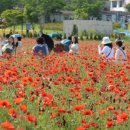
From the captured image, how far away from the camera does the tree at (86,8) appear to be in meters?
83.1

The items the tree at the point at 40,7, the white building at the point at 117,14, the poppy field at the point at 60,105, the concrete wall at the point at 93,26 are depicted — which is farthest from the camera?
the white building at the point at 117,14

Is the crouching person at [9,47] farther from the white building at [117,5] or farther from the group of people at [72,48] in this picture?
the white building at [117,5]

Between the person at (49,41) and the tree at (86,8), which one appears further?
the tree at (86,8)

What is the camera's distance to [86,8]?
85688 millimetres

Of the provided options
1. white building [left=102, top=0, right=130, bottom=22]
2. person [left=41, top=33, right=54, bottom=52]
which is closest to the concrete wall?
person [left=41, top=33, right=54, bottom=52]

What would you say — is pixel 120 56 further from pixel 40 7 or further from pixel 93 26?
pixel 40 7

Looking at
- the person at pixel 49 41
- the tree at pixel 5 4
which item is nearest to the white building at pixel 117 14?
the tree at pixel 5 4

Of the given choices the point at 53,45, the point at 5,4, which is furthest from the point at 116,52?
the point at 5,4

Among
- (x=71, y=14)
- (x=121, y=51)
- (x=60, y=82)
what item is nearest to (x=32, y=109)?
(x=60, y=82)

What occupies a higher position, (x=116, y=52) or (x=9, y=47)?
(x=116, y=52)

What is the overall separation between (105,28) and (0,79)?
4374cm

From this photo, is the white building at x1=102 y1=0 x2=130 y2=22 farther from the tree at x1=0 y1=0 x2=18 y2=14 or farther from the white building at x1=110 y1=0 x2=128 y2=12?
the tree at x1=0 y1=0 x2=18 y2=14

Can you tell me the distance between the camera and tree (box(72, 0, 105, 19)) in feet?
273

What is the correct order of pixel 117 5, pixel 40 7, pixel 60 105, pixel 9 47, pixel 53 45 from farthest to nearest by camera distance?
pixel 117 5 < pixel 40 7 < pixel 53 45 < pixel 9 47 < pixel 60 105
